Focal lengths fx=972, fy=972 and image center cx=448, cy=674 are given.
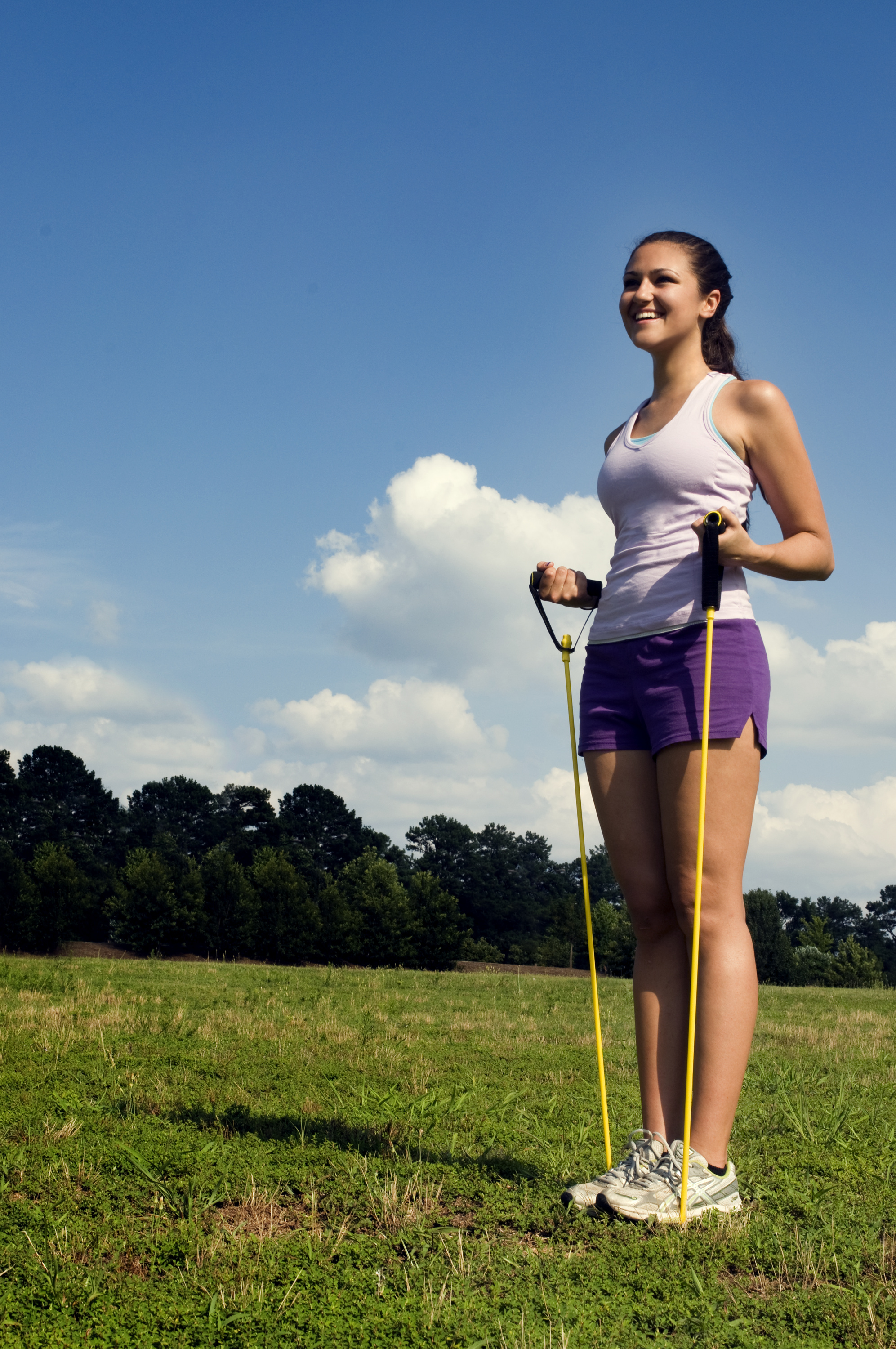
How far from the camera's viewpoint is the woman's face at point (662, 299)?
3025mm

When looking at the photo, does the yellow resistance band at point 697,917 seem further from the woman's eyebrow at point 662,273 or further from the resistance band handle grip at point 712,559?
the woman's eyebrow at point 662,273

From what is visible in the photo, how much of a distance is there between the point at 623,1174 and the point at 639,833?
92 centimetres

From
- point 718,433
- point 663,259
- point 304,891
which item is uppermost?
point 663,259

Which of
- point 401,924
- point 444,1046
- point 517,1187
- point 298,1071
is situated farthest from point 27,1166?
point 401,924

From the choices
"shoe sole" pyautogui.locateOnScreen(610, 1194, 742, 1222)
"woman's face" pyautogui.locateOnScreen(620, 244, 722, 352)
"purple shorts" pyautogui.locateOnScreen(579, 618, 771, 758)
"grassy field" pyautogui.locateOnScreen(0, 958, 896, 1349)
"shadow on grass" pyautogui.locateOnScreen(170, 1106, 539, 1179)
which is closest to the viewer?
"grassy field" pyautogui.locateOnScreen(0, 958, 896, 1349)

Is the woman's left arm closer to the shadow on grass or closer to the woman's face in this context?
the woman's face

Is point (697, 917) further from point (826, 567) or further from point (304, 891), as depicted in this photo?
point (304, 891)

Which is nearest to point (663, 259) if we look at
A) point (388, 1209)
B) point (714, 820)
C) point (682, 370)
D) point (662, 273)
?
point (662, 273)

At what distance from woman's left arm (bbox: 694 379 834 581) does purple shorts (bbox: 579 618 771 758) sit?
0.70 feet

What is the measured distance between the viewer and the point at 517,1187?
9.41 feet

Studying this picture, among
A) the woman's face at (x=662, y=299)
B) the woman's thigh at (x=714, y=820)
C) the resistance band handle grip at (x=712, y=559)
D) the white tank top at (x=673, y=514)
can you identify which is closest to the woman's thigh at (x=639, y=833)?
the woman's thigh at (x=714, y=820)

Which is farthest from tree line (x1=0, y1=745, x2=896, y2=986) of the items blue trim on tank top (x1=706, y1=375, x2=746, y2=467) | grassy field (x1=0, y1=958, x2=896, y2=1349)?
blue trim on tank top (x1=706, y1=375, x2=746, y2=467)

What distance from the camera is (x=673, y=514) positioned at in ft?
9.47

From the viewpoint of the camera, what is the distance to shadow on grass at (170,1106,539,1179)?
3131 millimetres
